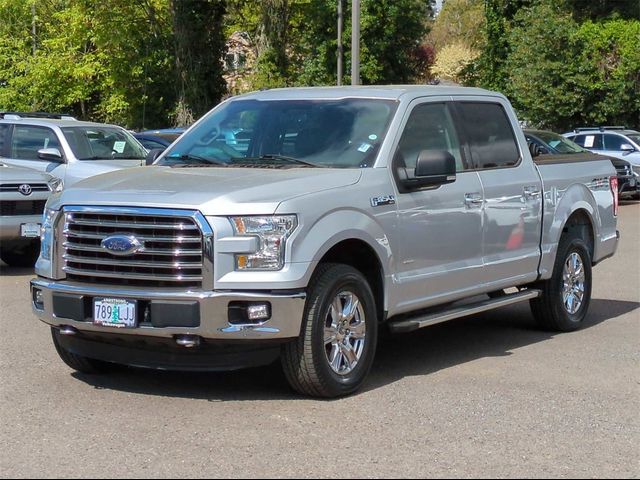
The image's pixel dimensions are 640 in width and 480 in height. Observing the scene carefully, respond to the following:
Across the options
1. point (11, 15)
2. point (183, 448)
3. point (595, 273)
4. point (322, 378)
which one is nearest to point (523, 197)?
point (322, 378)

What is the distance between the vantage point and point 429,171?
7441mm

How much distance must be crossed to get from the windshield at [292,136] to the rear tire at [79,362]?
5.14 feet

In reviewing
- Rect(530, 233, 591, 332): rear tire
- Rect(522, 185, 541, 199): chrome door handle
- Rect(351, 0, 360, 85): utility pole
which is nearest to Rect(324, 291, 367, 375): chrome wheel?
Rect(522, 185, 541, 199): chrome door handle

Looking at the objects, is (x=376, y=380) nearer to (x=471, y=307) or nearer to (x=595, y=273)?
(x=471, y=307)

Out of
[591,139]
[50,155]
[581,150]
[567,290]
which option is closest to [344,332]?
[567,290]

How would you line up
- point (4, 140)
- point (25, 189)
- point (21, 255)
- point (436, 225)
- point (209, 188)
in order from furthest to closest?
1. point (4, 140)
2. point (21, 255)
3. point (25, 189)
4. point (436, 225)
5. point (209, 188)

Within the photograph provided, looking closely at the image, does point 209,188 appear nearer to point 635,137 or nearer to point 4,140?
point 4,140

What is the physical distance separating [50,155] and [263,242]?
1029 cm

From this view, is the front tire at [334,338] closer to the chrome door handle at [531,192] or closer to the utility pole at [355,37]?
the chrome door handle at [531,192]

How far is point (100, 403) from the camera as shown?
6785 mm

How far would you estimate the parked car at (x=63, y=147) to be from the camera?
16.0m

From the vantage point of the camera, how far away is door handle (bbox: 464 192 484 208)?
808 cm

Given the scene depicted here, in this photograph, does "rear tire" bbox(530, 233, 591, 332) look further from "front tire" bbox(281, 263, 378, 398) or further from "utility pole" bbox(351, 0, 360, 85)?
"utility pole" bbox(351, 0, 360, 85)

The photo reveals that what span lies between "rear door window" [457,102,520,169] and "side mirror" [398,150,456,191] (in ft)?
3.19
